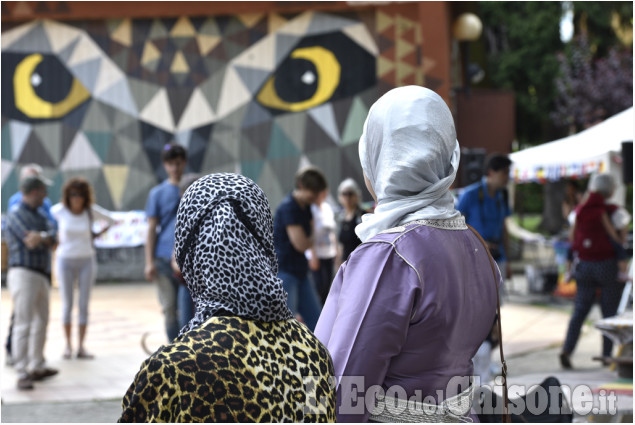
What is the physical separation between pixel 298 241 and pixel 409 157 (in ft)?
16.9

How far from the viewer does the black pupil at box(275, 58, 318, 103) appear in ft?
57.5

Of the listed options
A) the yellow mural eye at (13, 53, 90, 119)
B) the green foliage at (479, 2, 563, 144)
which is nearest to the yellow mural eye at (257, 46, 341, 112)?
the yellow mural eye at (13, 53, 90, 119)

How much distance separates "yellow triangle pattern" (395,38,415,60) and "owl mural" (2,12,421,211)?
16cm

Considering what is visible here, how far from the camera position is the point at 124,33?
59.2 feet

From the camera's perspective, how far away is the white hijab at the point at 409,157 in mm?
2486

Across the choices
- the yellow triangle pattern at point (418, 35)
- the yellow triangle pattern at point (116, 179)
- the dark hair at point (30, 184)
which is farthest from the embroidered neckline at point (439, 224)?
the yellow triangle pattern at point (116, 179)

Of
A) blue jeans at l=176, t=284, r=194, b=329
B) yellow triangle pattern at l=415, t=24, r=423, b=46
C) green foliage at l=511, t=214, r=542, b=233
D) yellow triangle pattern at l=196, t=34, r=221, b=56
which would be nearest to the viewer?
blue jeans at l=176, t=284, r=194, b=329

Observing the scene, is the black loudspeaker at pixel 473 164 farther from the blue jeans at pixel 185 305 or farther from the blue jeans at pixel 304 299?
the blue jeans at pixel 185 305

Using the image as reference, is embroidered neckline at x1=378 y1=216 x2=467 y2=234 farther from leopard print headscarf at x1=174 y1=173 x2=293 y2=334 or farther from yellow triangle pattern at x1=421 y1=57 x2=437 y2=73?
yellow triangle pattern at x1=421 y1=57 x2=437 y2=73

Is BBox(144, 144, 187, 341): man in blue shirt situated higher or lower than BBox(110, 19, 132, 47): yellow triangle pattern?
lower

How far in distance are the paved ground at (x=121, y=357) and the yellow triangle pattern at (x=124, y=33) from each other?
18.1 ft

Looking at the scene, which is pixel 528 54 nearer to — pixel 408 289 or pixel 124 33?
pixel 124 33

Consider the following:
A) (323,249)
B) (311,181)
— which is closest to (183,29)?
(323,249)

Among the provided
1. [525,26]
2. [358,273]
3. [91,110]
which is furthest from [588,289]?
[525,26]
